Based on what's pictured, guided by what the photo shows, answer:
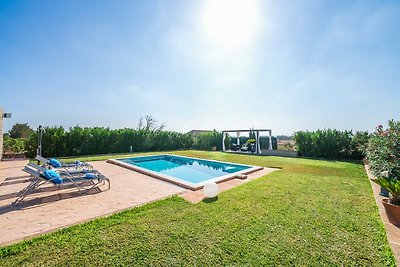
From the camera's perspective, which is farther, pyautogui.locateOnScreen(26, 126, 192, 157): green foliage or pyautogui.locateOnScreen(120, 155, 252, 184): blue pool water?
pyautogui.locateOnScreen(26, 126, 192, 157): green foliage

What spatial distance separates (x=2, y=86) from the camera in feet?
37.4

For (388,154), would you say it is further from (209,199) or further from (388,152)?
(209,199)

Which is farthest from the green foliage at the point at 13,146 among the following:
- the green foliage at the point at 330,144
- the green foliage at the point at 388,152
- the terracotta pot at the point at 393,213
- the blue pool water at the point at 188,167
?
the green foliage at the point at 330,144

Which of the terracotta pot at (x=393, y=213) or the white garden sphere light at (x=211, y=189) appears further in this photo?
the white garden sphere light at (x=211, y=189)

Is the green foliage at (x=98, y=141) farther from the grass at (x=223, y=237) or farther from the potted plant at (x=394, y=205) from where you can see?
the potted plant at (x=394, y=205)

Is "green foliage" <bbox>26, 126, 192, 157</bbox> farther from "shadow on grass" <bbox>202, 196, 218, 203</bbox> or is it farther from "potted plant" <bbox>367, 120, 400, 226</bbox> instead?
"potted plant" <bbox>367, 120, 400, 226</bbox>

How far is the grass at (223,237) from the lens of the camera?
8.04ft

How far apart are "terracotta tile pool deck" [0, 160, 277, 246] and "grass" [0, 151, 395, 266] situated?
0.47 m

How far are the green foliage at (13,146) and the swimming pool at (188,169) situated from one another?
28.4 ft

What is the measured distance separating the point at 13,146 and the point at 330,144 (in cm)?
2557


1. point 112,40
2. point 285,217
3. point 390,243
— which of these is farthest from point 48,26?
point 390,243

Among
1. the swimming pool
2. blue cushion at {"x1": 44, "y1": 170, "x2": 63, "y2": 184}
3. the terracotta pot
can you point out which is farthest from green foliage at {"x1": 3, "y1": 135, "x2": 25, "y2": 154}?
the terracotta pot

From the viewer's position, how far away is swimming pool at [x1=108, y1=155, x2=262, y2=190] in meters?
7.12

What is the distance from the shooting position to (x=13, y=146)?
45.2ft
